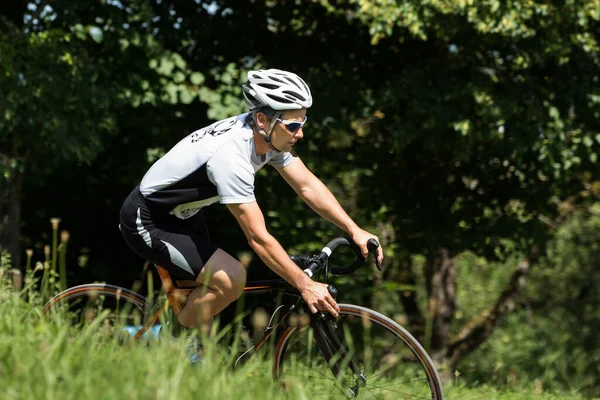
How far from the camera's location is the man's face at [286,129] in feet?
13.2

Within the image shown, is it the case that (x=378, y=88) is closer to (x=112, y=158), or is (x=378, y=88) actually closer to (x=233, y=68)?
(x=233, y=68)

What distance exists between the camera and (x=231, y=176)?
381 cm

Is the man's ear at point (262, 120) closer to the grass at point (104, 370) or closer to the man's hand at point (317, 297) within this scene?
the man's hand at point (317, 297)

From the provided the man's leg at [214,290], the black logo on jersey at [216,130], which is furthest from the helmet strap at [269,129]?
the man's leg at [214,290]

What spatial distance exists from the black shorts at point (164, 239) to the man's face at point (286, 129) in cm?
58

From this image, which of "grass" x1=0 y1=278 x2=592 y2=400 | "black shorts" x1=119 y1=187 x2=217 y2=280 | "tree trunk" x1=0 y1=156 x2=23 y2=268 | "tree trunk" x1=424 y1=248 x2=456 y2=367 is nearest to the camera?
"grass" x1=0 y1=278 x2=592 y2=400

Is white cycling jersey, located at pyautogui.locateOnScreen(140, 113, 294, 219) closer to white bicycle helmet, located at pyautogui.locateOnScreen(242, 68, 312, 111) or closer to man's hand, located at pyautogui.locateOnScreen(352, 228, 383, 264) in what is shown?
white bicycle helmet, located at pyautogui.locateOnScreen(242, 68, 312, 111)

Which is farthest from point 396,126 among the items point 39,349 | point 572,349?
point 572,349

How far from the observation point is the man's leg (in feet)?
13.1

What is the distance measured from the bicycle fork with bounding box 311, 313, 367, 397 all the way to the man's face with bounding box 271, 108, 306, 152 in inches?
33.6

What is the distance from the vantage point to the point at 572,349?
2333 cm

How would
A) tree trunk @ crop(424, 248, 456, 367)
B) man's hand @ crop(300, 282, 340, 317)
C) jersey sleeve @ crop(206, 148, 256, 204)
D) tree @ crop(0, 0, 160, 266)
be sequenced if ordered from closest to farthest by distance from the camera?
jersey sleeve @ crop(206, 148, 256, 204) → man's hand @ crop(300, 282, 340, 317) → tree @ crop(0, 0, 160, 266) → tree trunk @ crop(424, 248, 456, 367)

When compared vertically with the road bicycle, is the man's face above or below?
above

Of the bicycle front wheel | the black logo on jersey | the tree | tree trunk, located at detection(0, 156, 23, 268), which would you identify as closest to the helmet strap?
the black logo on jersey
